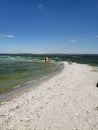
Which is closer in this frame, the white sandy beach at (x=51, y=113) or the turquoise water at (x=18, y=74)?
the white sandy beach at (x=51, y=113)

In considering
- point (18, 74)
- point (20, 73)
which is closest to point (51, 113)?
point (18, 74)

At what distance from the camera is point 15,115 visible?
37.8 feet

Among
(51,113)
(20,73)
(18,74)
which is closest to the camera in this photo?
(51,113)

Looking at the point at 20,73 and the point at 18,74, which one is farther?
the point at 20,73

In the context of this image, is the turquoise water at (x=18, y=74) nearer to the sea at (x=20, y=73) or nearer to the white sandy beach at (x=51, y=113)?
the sea at (x=20, y=73)

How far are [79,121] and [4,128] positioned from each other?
14.3 feet

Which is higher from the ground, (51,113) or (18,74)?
(51,113)

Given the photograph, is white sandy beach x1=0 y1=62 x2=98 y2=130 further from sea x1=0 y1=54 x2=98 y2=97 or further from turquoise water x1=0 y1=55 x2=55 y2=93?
turquoise water x1=0 y1=55 x2=55 y2=93

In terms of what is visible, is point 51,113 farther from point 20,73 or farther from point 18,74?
point 20,73

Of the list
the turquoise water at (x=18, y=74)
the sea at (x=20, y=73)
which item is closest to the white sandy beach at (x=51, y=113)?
the sea at (x=20, y=73)

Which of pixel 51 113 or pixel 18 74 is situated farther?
pixel 18 74

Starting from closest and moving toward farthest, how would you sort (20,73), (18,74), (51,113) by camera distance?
(51,113)
(18,74)
(20,73)

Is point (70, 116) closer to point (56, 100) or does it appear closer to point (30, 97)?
point (56, 100)

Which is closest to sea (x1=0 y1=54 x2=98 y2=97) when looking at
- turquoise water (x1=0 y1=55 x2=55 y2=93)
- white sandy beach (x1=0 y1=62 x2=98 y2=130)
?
turquoise water (x1=0 y1=55 x2=55 y2=93)
